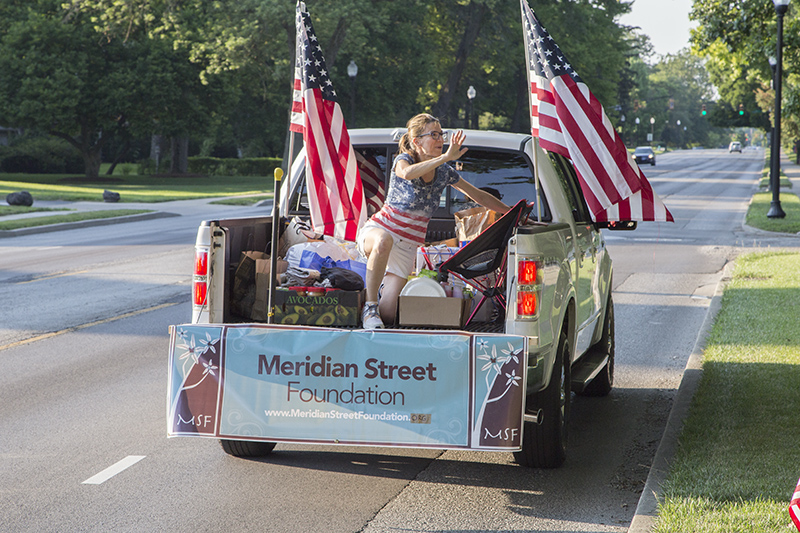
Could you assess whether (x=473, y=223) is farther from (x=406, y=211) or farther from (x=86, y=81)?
(x=86, y=81)

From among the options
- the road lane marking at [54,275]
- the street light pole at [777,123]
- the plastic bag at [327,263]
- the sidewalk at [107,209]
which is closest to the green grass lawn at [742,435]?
the plastic bag at [327,263]

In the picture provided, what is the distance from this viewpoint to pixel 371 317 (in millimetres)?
5180

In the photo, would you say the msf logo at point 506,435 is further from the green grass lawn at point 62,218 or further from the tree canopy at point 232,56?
the tree canopy at point 232,56

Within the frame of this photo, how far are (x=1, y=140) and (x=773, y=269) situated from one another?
63764 millimetres

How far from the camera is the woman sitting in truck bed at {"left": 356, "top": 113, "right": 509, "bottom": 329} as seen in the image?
5.38 meters

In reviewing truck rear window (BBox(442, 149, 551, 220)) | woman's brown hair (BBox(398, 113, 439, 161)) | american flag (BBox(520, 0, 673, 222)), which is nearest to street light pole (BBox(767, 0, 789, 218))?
american flag (BBox(520, 0, 673, 222))

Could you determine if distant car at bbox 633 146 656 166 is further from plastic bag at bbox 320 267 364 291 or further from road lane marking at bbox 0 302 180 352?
plastic bag at bbox 320 267 364 291

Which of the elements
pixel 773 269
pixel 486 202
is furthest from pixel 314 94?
pixel 773 269

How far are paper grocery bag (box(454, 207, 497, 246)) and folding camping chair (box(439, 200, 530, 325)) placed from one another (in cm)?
51

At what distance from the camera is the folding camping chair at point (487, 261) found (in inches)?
205

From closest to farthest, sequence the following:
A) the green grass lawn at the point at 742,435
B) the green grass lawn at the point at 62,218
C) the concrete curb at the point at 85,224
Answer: the green grass lawn at the point at 742,435 → the concrete curb at the point at 85,224 → the green grass lawn at the point at 62,218

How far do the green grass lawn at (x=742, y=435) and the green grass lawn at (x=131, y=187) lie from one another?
27546 mm

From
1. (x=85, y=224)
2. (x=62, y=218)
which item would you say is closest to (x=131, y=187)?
(x=62, y=218)

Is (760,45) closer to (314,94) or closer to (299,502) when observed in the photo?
(314,94)
